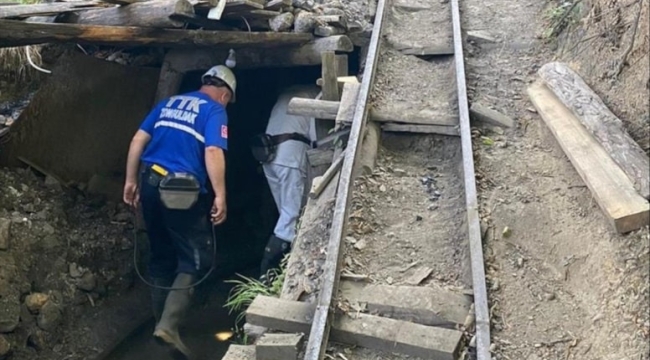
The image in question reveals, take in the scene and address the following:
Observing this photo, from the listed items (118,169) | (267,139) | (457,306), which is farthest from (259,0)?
(457,306)

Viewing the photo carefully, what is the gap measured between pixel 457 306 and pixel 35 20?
418 centimetres

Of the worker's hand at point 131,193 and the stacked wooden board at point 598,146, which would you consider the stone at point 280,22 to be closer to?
the worker's hand at point 131,193

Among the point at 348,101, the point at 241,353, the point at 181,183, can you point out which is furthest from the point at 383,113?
the point at 241,353

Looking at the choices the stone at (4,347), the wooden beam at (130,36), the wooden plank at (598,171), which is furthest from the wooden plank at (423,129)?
the stone at (4,347)

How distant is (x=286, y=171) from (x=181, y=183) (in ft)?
4.58

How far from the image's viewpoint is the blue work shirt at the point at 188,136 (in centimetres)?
660

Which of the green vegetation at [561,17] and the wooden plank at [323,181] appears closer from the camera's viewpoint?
the wooden plank at [323,181]

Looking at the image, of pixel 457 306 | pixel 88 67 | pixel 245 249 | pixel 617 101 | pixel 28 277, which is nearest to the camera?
pixel 457 306

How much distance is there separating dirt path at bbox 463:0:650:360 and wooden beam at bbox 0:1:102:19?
359cm

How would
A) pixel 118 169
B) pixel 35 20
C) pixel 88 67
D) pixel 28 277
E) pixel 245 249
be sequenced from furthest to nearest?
1. pixel 245 249
2. pixel 118 169
3. pixel 88 67
4. pixel 28 277
5. pixel 35 20

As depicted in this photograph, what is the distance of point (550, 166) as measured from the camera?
5.50 m

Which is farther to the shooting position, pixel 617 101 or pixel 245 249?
pixel 245 249

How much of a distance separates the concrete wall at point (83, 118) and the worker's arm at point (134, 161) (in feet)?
2.98

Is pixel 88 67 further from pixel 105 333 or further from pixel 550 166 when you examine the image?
pixel 550 166
